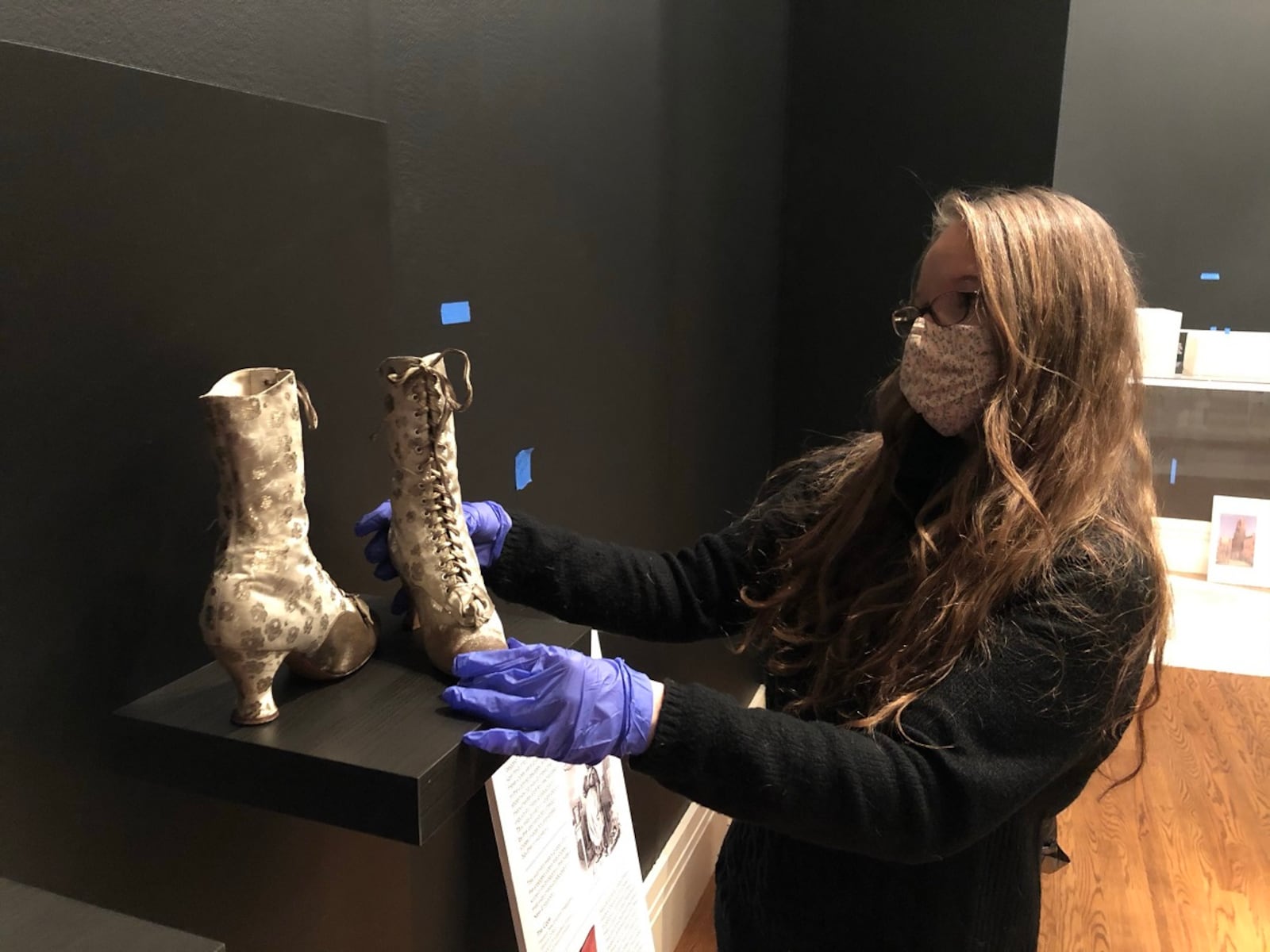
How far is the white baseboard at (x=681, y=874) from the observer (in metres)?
2.11

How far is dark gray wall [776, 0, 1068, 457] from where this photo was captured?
94.3 inches

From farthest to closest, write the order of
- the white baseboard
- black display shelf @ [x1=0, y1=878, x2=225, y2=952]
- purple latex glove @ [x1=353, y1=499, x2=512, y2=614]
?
the white baseboard < purple latex glove @ [x1=353, y1=499, x2=512, y2=614] < black display shelf @ [x1=0, y1=878, x2=225, y2=952]

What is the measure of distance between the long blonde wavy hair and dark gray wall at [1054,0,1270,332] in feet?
11.1

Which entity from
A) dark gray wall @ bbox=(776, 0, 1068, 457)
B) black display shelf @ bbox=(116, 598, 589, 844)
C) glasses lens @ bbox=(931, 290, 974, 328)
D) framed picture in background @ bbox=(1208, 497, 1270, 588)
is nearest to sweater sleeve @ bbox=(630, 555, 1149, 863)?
black display shelf @ bbox=(116, 598, 589, 844)

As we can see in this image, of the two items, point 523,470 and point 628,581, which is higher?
point 523,470

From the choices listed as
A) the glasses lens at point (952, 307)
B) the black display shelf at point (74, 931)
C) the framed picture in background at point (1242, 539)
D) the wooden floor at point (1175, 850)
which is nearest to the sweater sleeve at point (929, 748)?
the glasses lens at point (952, 307)

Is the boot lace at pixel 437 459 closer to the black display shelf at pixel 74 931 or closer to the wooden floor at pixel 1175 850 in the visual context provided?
the black display shelf at pixel 74 931

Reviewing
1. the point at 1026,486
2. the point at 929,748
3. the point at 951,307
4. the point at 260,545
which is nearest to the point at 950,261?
the point at 951,307

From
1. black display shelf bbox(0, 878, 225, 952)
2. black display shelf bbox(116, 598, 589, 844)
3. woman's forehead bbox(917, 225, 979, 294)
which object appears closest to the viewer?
black display shelf bbox(0, 878, 225, 952)

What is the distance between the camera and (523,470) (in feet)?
4.49

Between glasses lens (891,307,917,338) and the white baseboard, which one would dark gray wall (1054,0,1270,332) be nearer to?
the white baseboard

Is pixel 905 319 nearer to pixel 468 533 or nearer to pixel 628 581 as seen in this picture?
pixel 628 581

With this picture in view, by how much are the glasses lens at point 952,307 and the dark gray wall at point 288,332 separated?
538 mm

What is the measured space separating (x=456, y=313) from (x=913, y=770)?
0.71 meters
